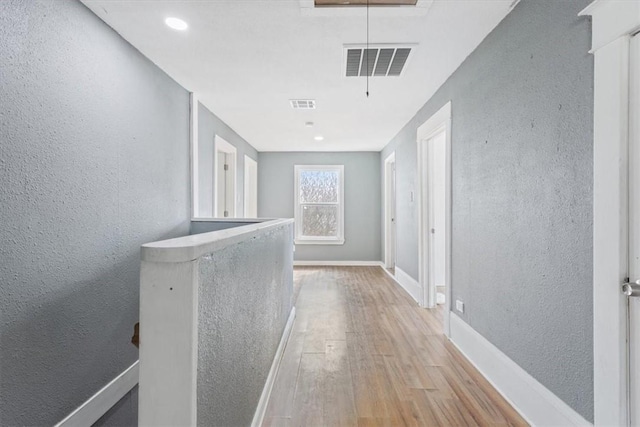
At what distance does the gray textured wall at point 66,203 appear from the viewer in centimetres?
143

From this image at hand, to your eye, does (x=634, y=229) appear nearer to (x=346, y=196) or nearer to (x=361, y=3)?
(x=361, y=3)

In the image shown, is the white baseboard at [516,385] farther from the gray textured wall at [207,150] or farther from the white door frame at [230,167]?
the white door frame at [230,167]

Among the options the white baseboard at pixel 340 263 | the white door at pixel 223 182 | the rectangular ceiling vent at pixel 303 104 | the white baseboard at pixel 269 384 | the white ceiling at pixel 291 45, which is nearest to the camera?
the white baseboard at pixel 269 384

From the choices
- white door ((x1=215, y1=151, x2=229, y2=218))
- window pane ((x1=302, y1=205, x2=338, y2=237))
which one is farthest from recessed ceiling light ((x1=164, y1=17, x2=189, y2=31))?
window pane ((x1=302, y1=205, x2=338, y2=237))

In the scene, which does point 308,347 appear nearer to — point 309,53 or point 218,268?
point 218,268

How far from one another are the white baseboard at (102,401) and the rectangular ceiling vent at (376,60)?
2.84 metres

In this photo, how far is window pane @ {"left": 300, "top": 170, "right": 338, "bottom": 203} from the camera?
660 centimetres

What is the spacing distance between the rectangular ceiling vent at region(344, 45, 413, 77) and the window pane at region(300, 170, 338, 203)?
152 inches

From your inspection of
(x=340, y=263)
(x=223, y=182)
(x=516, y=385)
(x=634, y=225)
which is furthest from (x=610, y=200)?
(x=340, y=263)

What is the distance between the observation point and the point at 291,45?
89.7 inches

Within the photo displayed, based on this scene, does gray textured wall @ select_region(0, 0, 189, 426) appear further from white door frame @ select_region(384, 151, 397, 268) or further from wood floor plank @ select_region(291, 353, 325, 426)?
white door frame @ select_region(384, 151, 397, 268)

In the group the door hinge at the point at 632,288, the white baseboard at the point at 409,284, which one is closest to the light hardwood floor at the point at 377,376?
the white baseboard at the point at 409,284

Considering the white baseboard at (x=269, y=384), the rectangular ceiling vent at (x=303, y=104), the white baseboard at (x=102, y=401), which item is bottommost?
the white baseboard at (x=102, y=401)

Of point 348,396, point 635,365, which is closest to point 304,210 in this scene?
point 348,396
